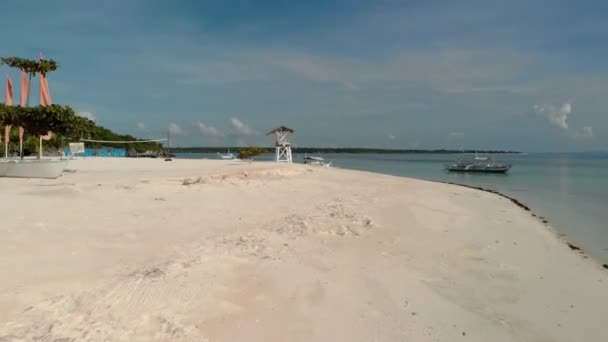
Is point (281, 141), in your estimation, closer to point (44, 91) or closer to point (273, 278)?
point (44, 91)

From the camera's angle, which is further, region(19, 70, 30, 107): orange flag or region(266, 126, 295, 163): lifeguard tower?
region(266, 126, 295, 163): lifeguard tower

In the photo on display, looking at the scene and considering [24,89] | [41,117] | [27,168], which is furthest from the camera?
[24,89]

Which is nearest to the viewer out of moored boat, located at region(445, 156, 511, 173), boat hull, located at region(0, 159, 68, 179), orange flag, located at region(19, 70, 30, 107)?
boat hull, located at region(0, 159, 68, 179)

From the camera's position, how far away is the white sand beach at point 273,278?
12.8 ft

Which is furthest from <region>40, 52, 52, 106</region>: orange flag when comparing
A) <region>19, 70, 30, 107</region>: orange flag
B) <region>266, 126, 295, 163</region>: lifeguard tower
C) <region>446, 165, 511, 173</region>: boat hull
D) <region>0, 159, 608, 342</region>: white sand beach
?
<region>446, 165, 511, 173</region>: boat hull

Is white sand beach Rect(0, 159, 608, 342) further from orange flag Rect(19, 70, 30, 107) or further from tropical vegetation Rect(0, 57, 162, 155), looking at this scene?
orange flag Rect(19, 70, 30, 107)

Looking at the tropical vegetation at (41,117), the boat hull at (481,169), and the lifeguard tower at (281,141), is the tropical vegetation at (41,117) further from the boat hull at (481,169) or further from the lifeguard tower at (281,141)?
the boat hull at (481,169)

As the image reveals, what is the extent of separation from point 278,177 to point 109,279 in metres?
16.4

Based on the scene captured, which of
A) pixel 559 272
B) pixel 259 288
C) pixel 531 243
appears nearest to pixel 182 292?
pixel 259 288

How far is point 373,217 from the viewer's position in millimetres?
10711

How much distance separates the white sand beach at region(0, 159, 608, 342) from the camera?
3898mm

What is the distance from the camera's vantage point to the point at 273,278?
5305 mm

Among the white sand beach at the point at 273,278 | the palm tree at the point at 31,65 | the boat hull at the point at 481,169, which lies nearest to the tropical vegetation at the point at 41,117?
the palm tree at the point at 31,65

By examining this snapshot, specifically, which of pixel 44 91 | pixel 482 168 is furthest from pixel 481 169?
pixel 44 91
